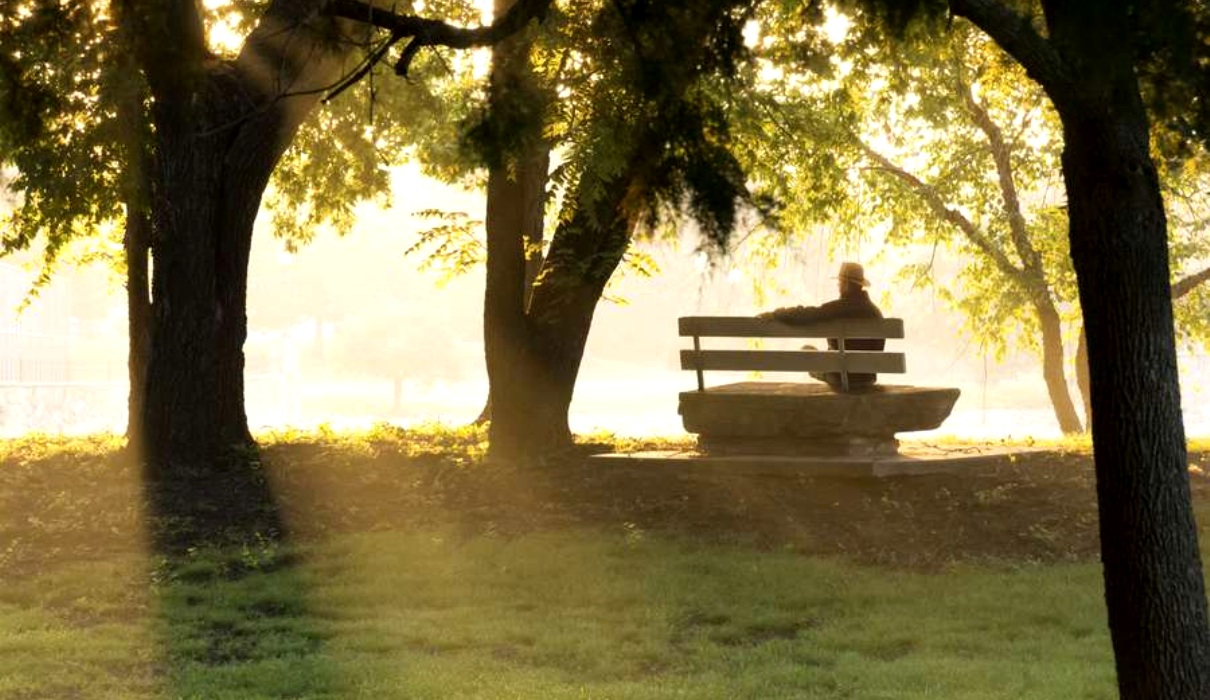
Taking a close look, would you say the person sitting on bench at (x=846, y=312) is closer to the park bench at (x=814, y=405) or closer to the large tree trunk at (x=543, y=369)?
the park bench at (x=814, y=405)

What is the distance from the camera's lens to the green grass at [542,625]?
841cm

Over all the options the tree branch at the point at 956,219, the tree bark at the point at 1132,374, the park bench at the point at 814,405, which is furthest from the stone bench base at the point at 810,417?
the tree branch at the point at 956,219

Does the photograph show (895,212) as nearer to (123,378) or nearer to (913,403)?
(913,403)

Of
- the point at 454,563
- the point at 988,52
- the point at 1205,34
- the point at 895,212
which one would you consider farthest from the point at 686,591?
the point at 895,212

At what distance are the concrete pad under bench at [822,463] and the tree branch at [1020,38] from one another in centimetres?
519

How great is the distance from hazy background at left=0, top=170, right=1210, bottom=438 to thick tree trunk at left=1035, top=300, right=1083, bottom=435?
42.6 m

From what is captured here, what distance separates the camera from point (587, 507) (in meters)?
12.8

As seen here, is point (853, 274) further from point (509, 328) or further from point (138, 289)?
point (138, 289)

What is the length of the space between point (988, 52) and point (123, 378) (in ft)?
224

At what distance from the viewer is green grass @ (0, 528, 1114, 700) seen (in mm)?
8406

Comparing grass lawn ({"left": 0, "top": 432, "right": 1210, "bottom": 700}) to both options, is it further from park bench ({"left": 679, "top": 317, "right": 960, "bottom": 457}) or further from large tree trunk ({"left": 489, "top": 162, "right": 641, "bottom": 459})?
park bench ({"left": 679, "top": 317, "right": 960, "bottom": 457})

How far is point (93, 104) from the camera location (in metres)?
13.1

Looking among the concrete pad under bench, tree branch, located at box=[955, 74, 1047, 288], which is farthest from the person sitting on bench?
tree branch, located at box=[955, 74, 1047, 288]

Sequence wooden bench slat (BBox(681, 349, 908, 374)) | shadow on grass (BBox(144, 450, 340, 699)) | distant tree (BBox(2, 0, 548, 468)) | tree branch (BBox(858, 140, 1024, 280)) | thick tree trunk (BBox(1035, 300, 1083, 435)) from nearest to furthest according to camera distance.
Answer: shadow on grass (BBox(144, 450, 340, 699))
wooden bench slat (BBox(681, 349, 908, 374))
distant tree (BBox(2, 0, 548, 468))
tree branch (BBox(858, 140, 1024, 280))
thick tree trunk (BBox(1035, 300, 1083, 435))
